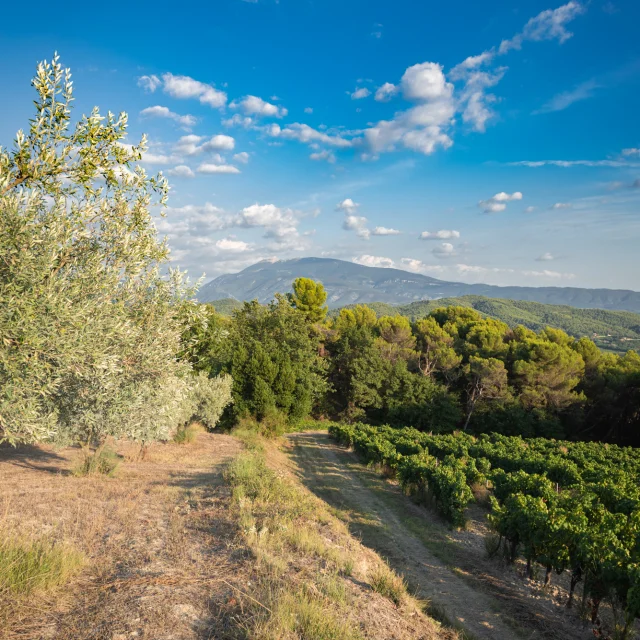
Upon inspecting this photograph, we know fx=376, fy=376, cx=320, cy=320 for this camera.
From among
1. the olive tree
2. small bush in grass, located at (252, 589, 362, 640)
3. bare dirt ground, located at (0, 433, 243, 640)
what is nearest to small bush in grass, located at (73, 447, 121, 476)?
bare dirt ground, located at (0, 433, 243, 640)

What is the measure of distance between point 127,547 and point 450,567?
1053 centimetres

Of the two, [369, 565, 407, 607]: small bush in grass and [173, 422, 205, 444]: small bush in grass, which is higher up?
[369, 565, 407, 607]: small bush in grass

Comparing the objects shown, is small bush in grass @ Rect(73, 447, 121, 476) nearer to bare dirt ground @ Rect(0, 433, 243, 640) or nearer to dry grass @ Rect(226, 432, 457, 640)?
bare dirt ground @ Rect(0, 433, 243, 640)

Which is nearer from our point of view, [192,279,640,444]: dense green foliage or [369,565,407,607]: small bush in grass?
[369,565,407,607]: small bush in grass

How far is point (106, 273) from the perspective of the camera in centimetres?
824

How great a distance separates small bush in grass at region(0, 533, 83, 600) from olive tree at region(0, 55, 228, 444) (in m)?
1.88

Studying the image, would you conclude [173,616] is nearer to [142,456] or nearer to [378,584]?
[378,584]

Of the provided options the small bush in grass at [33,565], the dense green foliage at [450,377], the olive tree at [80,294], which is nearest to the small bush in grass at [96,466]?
the olive tree at [80,294]

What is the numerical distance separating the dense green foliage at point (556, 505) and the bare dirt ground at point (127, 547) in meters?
8.89

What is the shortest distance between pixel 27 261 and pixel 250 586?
7031mm

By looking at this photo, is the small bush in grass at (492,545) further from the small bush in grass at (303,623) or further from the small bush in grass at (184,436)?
the small bush in grass at (184,436)

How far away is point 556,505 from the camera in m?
13.5

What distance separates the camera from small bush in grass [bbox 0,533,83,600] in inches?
226

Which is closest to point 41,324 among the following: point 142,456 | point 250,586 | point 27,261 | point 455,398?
point 27,261
